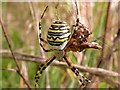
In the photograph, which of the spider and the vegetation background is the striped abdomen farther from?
the vegetation background

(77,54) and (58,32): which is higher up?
(58,32)

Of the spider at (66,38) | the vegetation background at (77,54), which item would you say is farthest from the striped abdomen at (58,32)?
the vegetation background at (77,54)

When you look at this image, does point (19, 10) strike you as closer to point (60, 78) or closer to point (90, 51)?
point (60, 78)

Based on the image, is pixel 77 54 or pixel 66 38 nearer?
pixel 66 38

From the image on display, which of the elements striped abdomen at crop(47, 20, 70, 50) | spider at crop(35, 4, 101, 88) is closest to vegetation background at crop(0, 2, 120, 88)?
spider at crop(35, 4, 101, 88)

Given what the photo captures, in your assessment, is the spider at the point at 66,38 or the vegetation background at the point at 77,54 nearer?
the spider at the point at 66,38

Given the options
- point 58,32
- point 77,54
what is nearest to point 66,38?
point 58,32

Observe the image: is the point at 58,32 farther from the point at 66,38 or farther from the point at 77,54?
the point at 77,54

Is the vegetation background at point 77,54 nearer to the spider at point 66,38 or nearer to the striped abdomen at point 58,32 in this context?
the spider at point 66,38

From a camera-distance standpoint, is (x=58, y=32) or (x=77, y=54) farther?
(x=77, y=54)

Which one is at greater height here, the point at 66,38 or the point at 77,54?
the point at 66,38

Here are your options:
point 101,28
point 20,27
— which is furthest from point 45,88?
point 20,27
